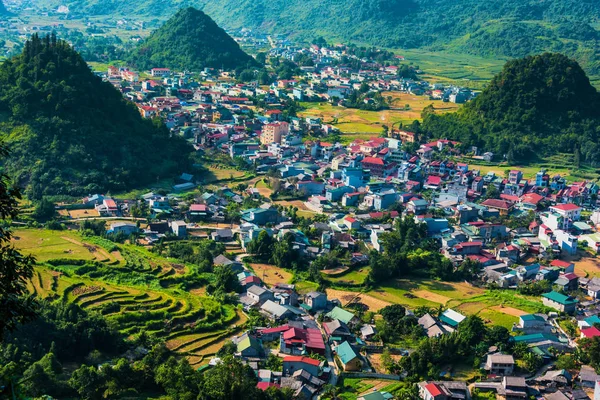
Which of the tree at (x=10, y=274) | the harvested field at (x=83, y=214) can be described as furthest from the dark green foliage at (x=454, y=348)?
the harvested field at (x=83, y=214)

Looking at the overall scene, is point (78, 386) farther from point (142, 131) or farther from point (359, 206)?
point (142, 131)

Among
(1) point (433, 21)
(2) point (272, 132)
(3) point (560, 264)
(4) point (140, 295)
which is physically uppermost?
(1) point (433, 21)

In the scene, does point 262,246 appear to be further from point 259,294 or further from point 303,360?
point 303,360

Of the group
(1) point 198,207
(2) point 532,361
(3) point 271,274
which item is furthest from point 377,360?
(1) point 198,207

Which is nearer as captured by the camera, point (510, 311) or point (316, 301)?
point (316, 301)

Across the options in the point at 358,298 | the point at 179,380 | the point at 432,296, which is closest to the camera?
the point at 179,380

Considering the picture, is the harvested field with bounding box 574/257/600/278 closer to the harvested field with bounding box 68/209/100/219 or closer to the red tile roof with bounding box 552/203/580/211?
the red tile roof with bounding box 552/203/580/211

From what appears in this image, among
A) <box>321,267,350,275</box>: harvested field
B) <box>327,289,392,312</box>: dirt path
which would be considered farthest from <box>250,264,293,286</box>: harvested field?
<box>327,289,392,312</box>: dirt path

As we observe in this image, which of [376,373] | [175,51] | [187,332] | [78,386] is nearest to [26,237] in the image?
[187,332]
